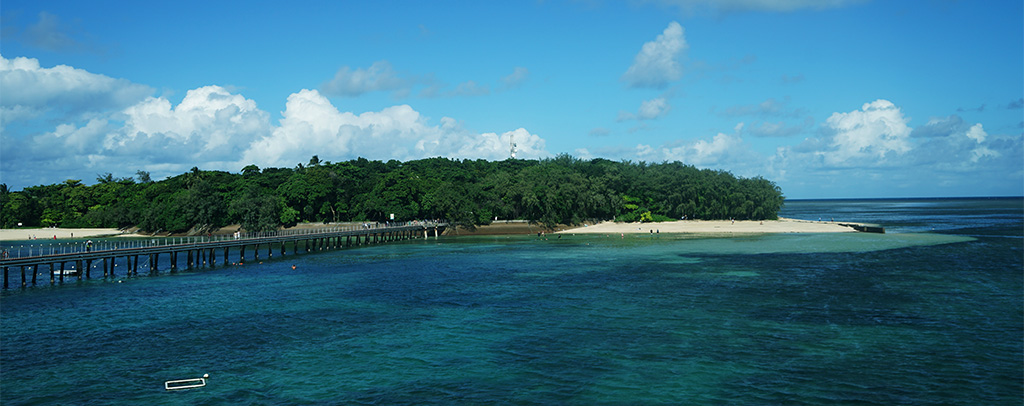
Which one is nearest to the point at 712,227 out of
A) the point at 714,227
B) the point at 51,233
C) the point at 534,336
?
the point at 714,227

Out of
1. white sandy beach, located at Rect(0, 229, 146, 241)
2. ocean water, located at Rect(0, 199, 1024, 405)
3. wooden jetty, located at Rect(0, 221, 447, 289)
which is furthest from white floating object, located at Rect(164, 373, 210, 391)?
white sandy beach, located at Rect(0, 229, 146, 241)

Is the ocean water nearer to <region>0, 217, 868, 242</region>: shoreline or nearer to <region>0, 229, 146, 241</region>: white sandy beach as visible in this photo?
<region>0, 217, 868, 242</region>: shoreline

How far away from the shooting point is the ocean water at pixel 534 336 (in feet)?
76.5

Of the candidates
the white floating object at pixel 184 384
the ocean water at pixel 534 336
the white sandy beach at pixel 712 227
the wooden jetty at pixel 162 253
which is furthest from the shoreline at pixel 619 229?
the white floating object at pixel 184 384

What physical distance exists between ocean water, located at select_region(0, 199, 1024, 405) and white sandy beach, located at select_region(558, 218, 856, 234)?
4815 cm

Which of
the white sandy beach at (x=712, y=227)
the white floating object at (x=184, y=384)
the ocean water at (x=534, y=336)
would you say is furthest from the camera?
the white sandy beach at (x=712, y=227)

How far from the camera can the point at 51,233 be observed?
398ft

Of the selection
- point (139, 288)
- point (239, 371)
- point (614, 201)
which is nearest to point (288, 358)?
point (239, 371)

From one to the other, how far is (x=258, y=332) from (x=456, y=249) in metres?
50.8

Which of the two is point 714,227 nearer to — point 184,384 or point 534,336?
point 534,336

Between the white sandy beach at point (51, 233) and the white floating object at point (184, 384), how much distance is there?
362ft

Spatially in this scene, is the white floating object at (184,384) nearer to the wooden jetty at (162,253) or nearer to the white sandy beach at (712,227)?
the wooden jetty at (162,253)

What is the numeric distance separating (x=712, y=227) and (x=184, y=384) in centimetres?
10124

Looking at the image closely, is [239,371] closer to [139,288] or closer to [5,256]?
[139,288]
